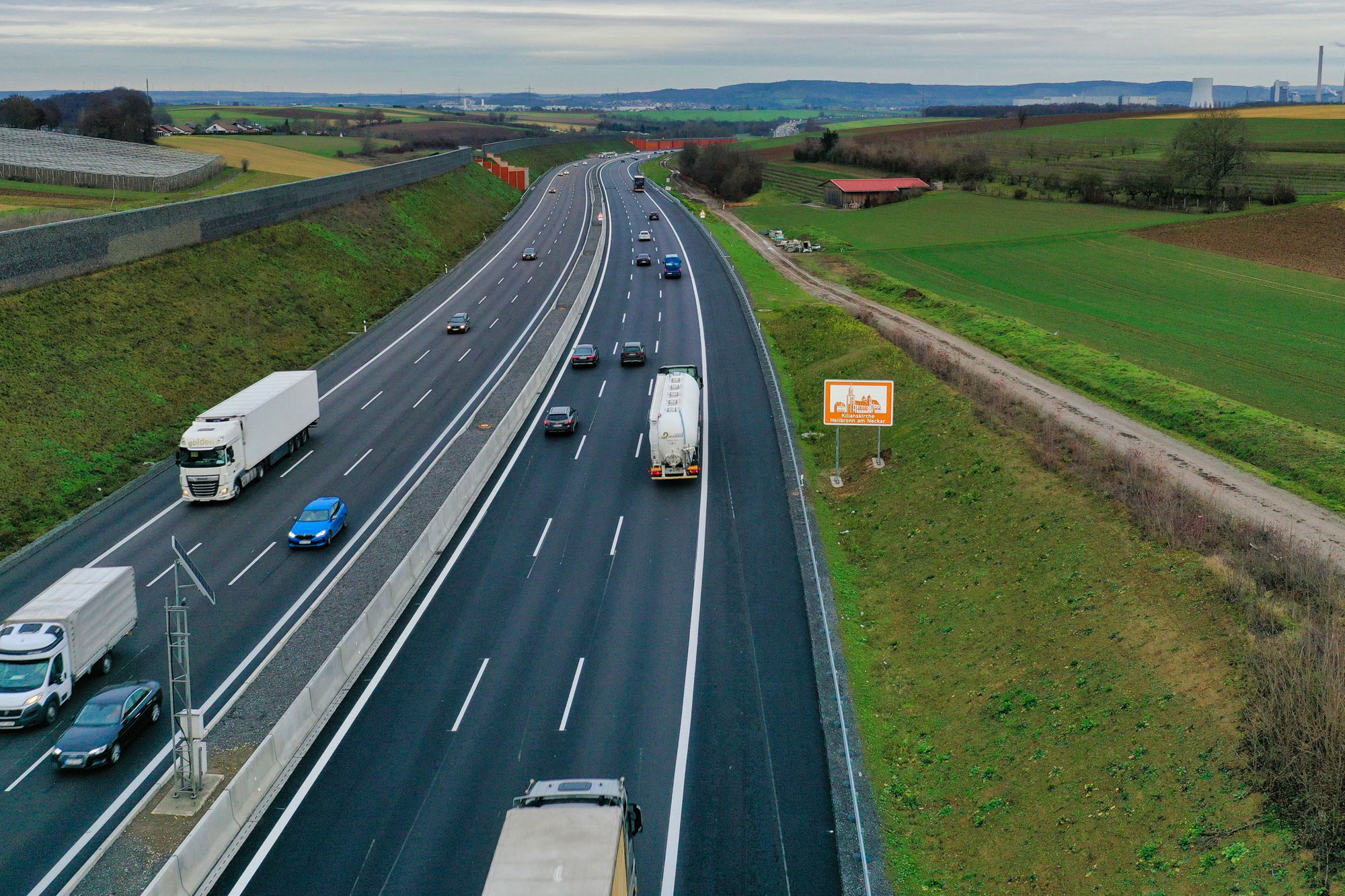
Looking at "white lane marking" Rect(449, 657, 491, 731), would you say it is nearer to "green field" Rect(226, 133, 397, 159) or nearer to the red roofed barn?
the red roofed barn

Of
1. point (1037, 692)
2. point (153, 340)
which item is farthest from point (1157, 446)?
point (153, 340)

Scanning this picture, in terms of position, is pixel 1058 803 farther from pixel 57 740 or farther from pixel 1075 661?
pixel 57 740

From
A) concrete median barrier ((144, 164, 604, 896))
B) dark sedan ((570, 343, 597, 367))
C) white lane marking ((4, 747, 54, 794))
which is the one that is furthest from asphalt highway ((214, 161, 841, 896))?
dark sedan ((570, 343, 597, 367))

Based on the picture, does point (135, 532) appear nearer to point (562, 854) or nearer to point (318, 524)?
point (318, 524)

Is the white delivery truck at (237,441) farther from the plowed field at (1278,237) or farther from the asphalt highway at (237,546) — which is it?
the plowed field at (1278,237)

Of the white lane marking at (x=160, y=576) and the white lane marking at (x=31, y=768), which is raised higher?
the white lane marking at (x=160, y=576)

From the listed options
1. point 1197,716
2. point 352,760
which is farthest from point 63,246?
point 1197,716

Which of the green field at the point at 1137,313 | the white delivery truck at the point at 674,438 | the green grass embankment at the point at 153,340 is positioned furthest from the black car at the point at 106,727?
the green field at the point at 1137,313
